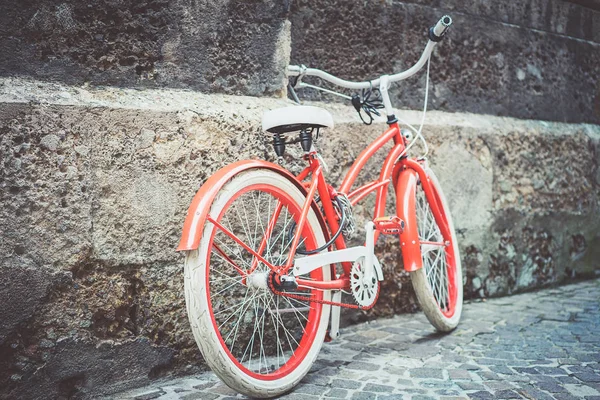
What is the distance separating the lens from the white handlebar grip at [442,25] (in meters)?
2.77

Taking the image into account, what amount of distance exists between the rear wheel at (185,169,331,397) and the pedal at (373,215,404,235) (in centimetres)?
39

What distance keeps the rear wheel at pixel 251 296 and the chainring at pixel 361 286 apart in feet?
0.38

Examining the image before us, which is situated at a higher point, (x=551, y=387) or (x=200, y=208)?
(x=200, y=208)

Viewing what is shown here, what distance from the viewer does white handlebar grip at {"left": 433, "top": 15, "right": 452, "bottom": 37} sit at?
2771mm

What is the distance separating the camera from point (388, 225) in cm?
299

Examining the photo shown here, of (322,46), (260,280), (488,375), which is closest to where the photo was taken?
(260,280)

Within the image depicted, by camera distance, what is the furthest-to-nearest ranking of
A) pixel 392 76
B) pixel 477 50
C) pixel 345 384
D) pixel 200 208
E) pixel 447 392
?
pixel 477 50 → pixel 392 76 → pixel 345 384 → pixel 447 392 → pixel 200 208

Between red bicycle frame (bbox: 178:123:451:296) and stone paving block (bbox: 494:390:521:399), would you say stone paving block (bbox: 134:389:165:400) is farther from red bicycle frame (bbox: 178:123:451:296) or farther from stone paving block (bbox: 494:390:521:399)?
stone paving block (bbox: 494:390:521:399)

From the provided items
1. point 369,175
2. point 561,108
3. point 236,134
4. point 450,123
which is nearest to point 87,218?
point 236,134

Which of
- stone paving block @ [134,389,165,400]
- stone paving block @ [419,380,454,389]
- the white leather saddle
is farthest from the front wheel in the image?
stone paving block @ [134,389,165,400]

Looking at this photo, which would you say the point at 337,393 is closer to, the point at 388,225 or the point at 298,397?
the point at 298,397

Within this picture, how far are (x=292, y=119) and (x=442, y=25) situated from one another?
0.88 meters

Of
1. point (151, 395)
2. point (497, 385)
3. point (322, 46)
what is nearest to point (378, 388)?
point (497, 385)

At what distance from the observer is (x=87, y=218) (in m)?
2.49
